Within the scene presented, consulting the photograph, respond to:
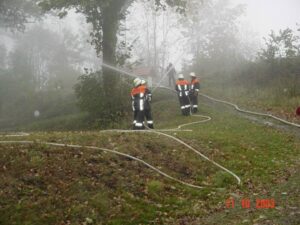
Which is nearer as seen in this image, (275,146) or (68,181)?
(68,181)

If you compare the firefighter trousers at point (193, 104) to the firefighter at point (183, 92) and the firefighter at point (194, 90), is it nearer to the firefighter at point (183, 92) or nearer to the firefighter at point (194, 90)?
the firefighter at point (194, 90)

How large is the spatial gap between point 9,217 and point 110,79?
18311 millimetres

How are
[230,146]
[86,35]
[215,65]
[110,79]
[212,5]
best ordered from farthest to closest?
1. [86,35]
2. [212,5]
3. [215,65]
4. [110,79]
5. [230,146]

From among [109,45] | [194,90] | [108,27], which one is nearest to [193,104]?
[194,90]

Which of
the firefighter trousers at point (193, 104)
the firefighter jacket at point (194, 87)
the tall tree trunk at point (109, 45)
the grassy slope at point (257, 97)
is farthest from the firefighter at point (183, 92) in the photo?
the tall tree trunk at point (109, 45)

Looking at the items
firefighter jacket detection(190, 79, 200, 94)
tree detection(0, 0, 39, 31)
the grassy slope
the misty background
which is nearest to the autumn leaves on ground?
the grassy slope

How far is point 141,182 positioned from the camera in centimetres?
1038

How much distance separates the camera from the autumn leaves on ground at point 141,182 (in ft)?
28.6

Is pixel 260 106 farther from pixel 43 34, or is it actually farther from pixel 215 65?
pixel 43 34

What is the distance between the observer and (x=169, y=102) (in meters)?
27.3

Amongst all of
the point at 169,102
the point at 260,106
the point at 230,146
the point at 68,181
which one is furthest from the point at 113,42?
the point at 68,181

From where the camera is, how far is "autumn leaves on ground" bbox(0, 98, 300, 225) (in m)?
8.71

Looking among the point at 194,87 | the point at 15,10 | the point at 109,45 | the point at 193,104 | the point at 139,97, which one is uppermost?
the point at 15,10

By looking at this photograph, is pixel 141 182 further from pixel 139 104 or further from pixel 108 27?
pixel 108 27
